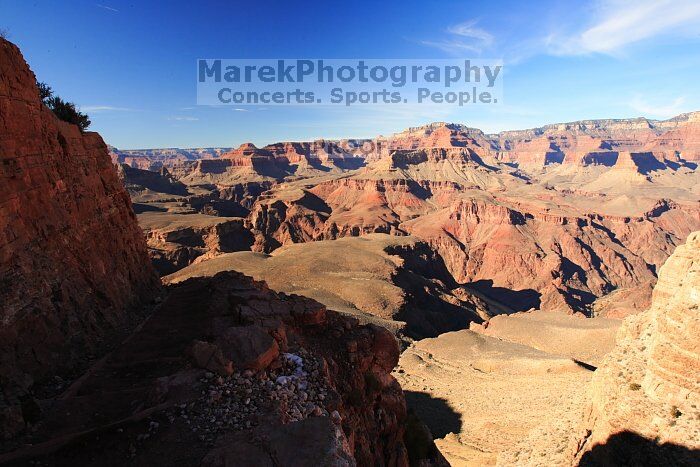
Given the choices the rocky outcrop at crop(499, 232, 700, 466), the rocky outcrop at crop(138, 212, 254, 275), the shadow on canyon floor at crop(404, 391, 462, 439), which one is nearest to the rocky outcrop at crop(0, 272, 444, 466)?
the rocky outcrop at crop(499, 232, 700, 466)

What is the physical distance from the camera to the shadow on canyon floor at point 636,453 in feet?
47.5

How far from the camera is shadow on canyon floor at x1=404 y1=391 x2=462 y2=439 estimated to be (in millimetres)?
29750

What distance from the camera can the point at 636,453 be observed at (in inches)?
625

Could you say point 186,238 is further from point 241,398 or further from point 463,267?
point 241,398

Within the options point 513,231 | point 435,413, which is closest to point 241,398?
point 435,413

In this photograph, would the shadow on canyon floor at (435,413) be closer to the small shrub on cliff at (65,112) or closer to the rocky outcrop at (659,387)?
the rocky outcrop at (659,387)

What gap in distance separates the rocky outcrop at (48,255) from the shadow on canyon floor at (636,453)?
2065 centimetres

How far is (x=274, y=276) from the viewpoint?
192ft

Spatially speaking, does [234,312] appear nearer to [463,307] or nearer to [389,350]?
[389,350]

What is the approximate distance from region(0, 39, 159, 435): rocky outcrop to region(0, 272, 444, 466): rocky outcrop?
1476 mm

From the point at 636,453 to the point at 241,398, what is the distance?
15.7 meters

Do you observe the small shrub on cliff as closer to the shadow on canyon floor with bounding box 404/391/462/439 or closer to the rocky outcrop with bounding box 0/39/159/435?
the rocky outcrop with bounding box 0/39/159/435

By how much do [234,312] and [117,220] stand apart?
53.9 ft

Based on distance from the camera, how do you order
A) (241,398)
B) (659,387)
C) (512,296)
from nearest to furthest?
1. (241,398)
2. (659,387)
3. (512,296)
